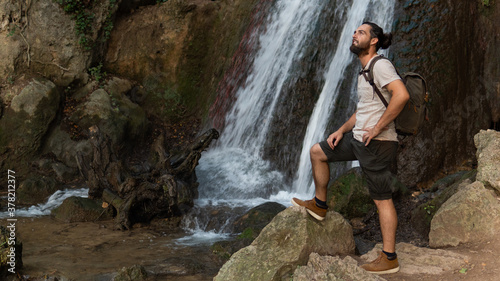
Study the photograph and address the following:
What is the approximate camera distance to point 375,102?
389cm

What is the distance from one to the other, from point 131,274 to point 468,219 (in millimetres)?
3513

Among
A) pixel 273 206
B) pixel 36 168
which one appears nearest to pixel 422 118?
pixel 273 206

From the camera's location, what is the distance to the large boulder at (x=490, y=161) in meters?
4.79

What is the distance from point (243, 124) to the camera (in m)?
10.5

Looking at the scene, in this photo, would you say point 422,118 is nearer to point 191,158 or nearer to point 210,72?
point 191,158

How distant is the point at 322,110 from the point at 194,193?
2845 millimetres

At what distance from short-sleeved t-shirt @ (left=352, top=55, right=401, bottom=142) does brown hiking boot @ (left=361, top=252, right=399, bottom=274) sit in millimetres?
983

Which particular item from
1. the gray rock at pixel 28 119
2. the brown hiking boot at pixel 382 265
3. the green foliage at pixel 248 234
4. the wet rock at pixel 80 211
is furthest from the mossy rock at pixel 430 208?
the gray rock at pixel 28 119

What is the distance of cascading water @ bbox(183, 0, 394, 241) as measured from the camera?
28.4 feet

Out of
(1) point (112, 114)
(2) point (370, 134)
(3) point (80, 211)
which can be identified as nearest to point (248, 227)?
(3) point (80, 211)

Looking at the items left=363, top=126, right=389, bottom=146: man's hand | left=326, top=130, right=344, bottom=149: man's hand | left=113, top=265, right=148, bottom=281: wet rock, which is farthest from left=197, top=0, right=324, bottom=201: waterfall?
left=363, top=126, right=389, bottom=146: man's hand

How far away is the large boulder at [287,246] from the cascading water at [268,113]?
10.5ft

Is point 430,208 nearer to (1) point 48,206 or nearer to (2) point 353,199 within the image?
(2) point 353,199

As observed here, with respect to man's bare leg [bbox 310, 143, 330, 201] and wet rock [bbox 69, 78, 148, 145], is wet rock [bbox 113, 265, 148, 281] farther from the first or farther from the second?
wet rock [bbox 69, 78, 148, 145]
